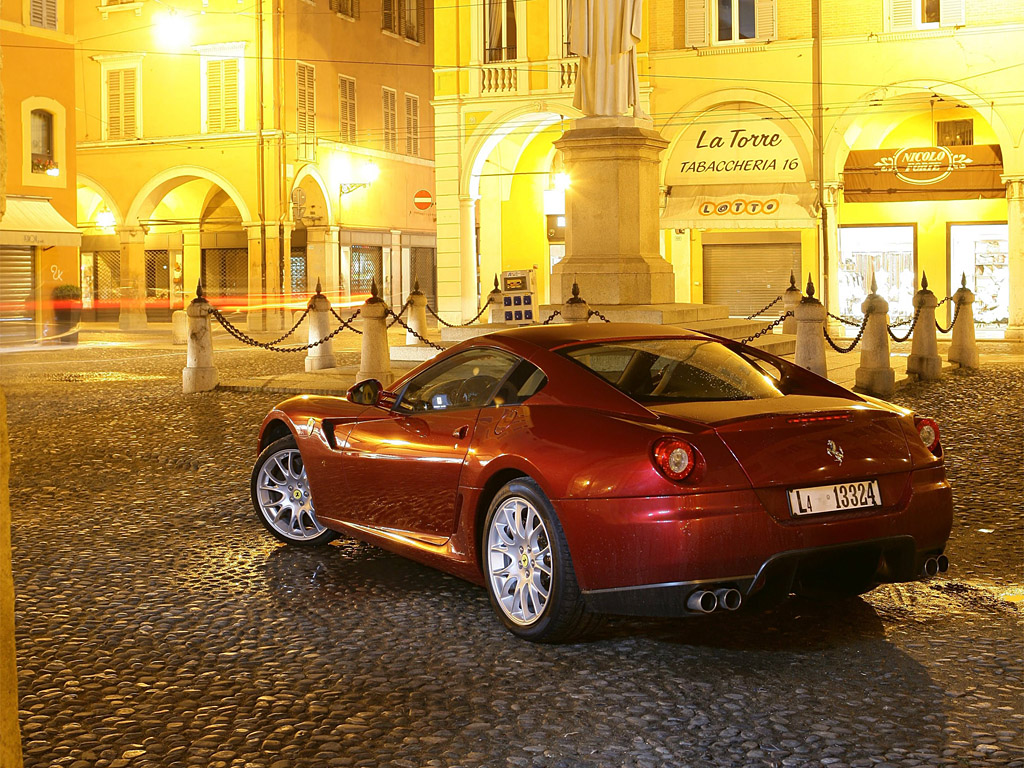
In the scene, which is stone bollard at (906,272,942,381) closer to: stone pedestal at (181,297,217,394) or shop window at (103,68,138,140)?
stone pedestal at (181,297,217,394)

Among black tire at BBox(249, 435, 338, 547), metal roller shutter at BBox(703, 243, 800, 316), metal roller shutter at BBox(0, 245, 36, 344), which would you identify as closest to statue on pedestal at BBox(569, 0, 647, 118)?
black tire at BBox(249, 435, 338, 547)

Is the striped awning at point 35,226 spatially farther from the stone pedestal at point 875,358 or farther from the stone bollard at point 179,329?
the stone pedestal at point 875,358

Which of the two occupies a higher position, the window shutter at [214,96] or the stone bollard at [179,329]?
the window shutter at [214,96]

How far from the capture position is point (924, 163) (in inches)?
1181

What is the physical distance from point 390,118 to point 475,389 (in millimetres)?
39749

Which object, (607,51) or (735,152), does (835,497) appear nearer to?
(607,51)

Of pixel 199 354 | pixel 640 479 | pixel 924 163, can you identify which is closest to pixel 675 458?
pixel 640 479

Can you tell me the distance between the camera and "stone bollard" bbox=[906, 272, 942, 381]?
17.6 meters

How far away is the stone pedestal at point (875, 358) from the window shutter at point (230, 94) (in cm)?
2751

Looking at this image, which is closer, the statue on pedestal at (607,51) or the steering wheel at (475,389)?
the steering wheel at (475,389)

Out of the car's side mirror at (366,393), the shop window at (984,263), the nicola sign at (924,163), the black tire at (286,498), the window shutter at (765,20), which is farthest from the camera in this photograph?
the shop window at (984,263)

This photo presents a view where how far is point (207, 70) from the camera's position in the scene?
39719 millimetres

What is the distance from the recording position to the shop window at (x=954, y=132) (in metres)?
30.3

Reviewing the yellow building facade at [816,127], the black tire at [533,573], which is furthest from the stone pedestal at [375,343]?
the yellow building facade at [816,127]
